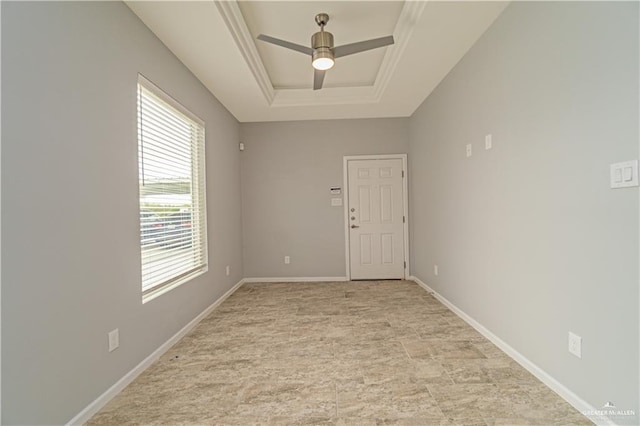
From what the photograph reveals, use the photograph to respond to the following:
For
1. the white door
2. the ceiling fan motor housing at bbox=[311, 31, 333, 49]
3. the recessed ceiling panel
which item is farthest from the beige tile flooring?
the recessed ceiling panel

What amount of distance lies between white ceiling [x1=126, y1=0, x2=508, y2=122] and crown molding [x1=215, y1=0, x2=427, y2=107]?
10 mm

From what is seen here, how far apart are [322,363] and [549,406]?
1417mm

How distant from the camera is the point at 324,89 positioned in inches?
167

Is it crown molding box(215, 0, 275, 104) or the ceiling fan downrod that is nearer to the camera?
crown molding box(215, 0, 275, 104)

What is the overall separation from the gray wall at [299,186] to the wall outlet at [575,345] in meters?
3.47

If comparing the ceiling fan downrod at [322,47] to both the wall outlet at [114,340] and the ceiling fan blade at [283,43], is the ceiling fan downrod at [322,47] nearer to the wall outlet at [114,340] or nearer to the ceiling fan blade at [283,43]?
the ceiling fan blade at [283,43]

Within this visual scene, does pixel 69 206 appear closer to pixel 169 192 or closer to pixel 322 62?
pixel 169 192

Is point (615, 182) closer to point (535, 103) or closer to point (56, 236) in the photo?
point (535, 103)

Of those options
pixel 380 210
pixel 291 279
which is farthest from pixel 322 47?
pixel 291 279

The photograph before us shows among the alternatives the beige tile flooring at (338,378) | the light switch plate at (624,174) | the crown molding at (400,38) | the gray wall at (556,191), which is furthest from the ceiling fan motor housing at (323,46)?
the beige tile flooring at (338,378)

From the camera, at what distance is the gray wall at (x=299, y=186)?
508cm

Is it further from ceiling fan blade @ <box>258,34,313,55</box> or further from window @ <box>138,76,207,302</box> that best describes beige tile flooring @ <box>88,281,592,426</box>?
ceiling fan blade @ <box>258,34,313,55</box>

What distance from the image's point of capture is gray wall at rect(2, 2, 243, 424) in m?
1.40

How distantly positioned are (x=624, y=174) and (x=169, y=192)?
315 cm
